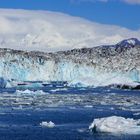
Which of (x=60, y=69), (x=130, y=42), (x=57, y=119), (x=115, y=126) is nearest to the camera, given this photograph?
(x=115, y=126)

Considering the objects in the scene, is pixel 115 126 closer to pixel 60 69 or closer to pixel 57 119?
pixel 57 119

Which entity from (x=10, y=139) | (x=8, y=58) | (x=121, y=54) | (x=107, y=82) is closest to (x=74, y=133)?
(x=10, y=139)

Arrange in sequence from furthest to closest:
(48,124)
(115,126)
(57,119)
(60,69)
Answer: (60,69) → (57,119) → (48,124) → (115,126)

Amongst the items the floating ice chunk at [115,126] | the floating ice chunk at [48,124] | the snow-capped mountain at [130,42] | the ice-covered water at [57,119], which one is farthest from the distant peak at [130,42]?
the floating ice chunk at [115,126]

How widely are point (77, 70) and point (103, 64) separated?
17390 millimetres

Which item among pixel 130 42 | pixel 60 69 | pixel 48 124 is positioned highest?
pixel 130 42

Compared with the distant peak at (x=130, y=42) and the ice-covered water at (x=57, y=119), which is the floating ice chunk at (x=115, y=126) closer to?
the ice-covered water at (x=57, y=119)

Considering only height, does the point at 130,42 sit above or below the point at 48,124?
above

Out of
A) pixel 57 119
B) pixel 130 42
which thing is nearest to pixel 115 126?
pixel 57 119

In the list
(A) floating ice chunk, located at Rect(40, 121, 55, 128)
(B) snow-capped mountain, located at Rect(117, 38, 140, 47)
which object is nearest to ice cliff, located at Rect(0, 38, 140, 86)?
(B) snow-capped mountain, located at Rect(117, 38, 140, 47)

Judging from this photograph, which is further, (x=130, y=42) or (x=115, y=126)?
(x=130, y=42)

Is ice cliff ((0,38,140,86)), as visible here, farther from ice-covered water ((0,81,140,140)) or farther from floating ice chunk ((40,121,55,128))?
floating ice chunk ((40,121,55,128))

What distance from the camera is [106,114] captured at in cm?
3912

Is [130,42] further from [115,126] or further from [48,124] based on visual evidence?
[115,126]
